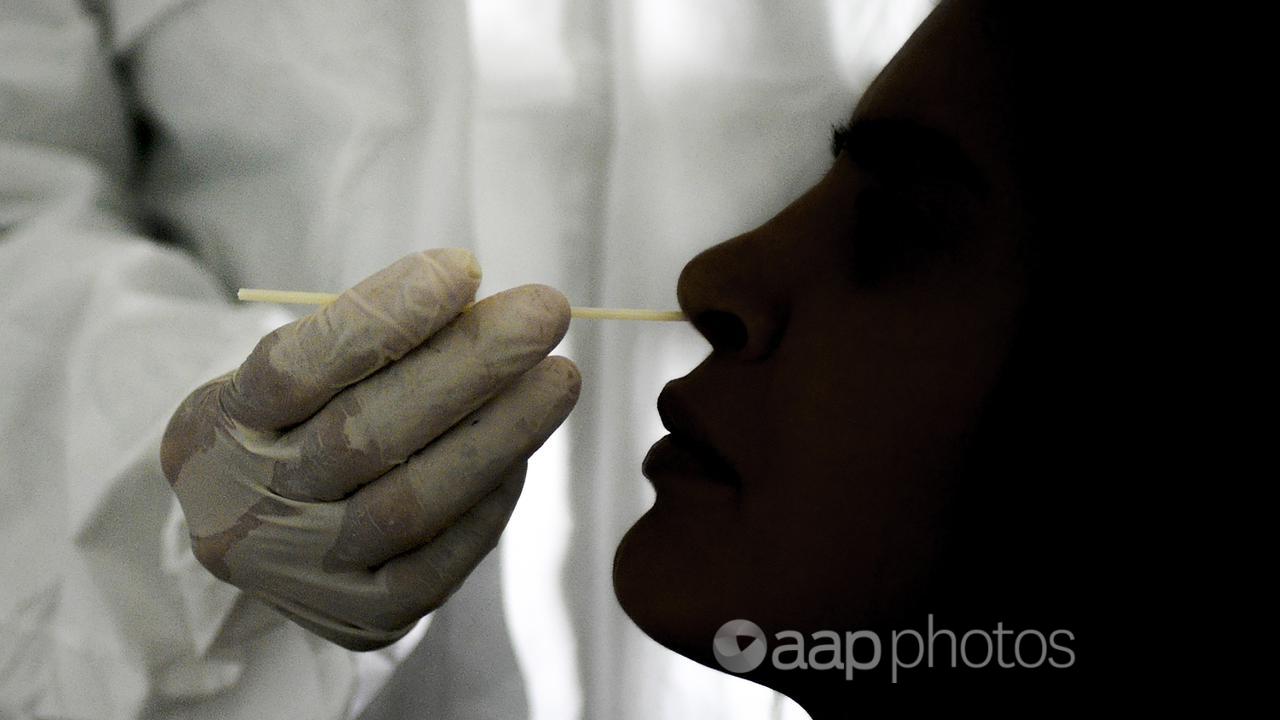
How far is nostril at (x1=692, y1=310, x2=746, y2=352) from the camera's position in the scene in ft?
2.03

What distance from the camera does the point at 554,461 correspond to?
36.9 inches

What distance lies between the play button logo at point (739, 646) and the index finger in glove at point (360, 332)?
27cm

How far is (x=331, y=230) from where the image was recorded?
91 centimetres

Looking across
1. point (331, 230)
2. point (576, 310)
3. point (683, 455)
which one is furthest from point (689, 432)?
point (331, 230)

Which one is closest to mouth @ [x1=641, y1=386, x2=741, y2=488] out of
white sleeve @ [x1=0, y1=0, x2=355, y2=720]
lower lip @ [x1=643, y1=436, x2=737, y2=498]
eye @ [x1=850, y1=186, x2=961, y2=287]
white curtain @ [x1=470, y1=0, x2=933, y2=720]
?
lower lip @ [x1=643, y1=436, x2=737, y2=498]

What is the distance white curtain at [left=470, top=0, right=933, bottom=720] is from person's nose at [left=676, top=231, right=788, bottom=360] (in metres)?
0.24

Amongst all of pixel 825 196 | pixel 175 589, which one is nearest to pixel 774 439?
pixel 825 196

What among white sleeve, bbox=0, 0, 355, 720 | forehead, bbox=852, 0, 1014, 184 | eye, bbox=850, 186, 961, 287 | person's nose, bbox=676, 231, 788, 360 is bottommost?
white sleeve, bbox=0, 0, 355, 720

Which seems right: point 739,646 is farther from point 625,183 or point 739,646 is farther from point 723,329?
point 625,183

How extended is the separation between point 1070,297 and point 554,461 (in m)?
0.53

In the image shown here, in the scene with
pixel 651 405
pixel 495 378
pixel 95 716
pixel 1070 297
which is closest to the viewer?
pixel 1070 297

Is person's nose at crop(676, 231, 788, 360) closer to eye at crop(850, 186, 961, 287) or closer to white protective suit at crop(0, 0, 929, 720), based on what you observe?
eye at crop(850, 186, 961, 287)

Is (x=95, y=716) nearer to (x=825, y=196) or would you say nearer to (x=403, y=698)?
(x=403, y=698)

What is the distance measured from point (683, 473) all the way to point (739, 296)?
12 centimetres
